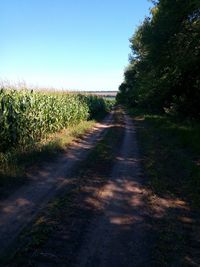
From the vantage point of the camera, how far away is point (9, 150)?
45.9ft

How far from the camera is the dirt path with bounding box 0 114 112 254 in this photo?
22.5ft

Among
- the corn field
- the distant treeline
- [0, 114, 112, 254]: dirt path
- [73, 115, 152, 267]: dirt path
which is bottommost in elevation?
[0, 114, 112, 254]: dirt path

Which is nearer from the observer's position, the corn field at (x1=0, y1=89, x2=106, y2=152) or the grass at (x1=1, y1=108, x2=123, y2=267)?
the grass at (x1=1, y1=108, x2=123, y2=267)

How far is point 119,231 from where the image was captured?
269 inches

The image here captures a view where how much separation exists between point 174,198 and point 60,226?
3241 mm

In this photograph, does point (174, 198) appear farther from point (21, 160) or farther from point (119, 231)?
point (21, 160)

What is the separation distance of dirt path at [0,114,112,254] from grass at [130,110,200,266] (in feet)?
7.77

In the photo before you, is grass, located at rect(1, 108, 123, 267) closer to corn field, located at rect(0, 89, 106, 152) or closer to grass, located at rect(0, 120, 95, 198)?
grass, located at rect(0, 120, 95, 198)

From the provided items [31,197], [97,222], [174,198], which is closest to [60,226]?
[97,222]

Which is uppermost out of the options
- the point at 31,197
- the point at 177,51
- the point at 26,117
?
the point at 177,51

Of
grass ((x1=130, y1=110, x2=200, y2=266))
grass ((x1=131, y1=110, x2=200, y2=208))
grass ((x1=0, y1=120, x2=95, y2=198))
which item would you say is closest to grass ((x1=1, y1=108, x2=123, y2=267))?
grass ((x1=130, y1=110, x2=200, y2=266))

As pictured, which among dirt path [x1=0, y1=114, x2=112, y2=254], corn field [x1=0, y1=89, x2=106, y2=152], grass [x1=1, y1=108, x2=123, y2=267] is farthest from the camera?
corn field [x1=0, y1=89, x2=106, y2=152]

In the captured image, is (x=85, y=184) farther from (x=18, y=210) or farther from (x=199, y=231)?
(x=199, y=231)

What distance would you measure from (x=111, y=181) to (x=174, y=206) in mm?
2613
